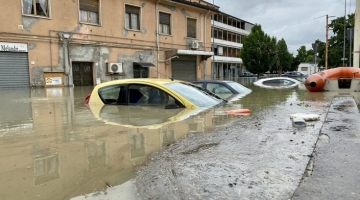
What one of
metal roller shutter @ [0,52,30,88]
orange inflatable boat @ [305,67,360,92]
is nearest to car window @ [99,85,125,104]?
orange inflatable boat @ [305,67,360,92]

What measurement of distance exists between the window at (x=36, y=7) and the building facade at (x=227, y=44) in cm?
3221

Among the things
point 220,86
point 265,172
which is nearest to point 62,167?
point 265,172

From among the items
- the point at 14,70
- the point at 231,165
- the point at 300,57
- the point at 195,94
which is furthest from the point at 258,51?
the point at 300,57

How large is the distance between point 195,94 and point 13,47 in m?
13.4

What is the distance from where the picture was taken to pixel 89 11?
20.5m

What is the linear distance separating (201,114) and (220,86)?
4.83m

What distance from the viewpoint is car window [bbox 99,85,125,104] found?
24.3 ft

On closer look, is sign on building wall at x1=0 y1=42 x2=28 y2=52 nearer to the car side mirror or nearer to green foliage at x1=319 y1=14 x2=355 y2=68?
the car side mirror

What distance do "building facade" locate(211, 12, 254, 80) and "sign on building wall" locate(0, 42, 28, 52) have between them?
33532mm

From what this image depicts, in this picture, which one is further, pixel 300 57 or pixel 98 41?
pixel 300 57

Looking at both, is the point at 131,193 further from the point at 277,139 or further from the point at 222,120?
the point at 222,120

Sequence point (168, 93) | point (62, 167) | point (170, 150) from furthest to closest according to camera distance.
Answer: point (168, 93)
point (170, 150)
point (62, 167)

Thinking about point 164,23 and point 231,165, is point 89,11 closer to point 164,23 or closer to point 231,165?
point 164,23

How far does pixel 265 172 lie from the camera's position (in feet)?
9.71
